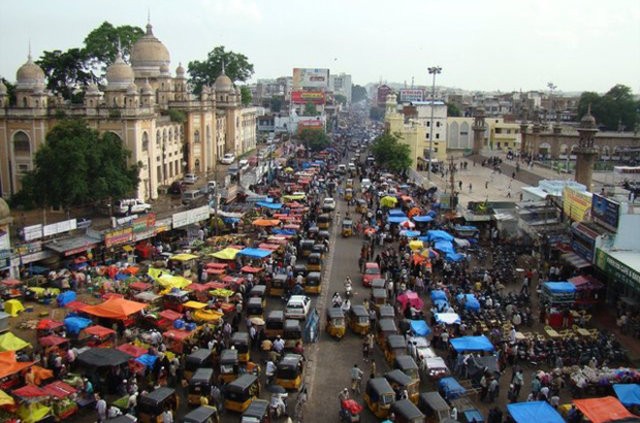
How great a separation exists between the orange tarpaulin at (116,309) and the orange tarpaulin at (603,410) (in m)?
12.8

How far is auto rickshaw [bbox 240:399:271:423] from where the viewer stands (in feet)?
44.8

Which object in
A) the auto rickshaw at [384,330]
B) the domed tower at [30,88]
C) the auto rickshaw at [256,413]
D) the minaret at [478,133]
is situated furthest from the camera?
the minaret at [478,133]

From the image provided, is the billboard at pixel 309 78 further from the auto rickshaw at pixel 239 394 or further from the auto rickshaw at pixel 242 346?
the auto rickshaw at pixel 239 394

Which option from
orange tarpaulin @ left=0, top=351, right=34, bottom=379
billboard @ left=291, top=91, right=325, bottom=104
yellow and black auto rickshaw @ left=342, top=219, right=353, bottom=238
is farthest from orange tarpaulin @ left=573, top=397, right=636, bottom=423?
billboard @ left=291, top=91, right=325, bottom=104

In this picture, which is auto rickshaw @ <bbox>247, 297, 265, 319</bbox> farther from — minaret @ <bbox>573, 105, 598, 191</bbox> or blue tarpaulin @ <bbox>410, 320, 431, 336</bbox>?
minaret @ <bbox>573, 105, 598, 191</bbox>

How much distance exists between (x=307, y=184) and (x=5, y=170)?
20391 millimetres

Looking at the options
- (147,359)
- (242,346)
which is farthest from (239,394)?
(147,359)

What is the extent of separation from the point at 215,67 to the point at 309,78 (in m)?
63.7

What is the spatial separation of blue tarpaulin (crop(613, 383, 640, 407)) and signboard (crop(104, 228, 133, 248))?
2027 cm

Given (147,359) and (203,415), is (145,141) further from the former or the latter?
(203,415)

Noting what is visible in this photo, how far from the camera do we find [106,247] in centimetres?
2680

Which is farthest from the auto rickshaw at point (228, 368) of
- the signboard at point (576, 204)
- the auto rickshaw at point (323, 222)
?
the auto rickshaw at point (323, 222)

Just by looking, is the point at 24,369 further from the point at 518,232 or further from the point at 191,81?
the point at 191,81

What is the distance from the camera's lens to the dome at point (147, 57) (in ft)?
165
